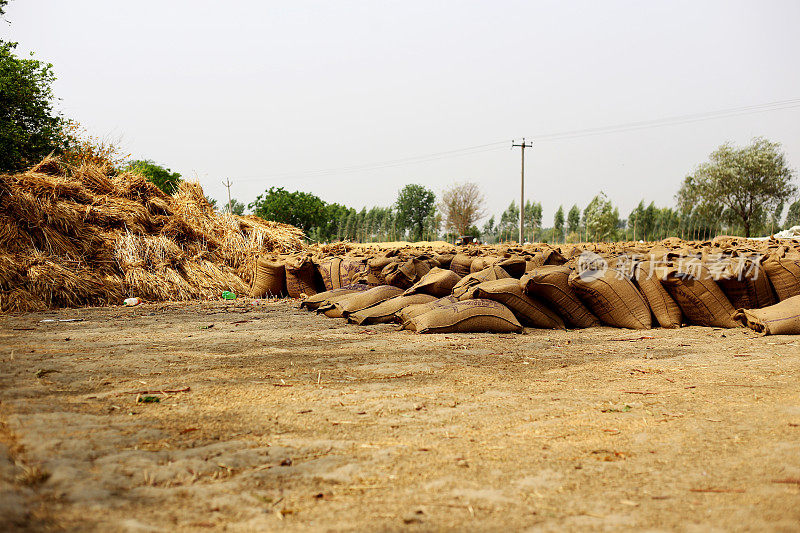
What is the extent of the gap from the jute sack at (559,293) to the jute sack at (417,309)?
71cm

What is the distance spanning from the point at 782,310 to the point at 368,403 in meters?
3.90

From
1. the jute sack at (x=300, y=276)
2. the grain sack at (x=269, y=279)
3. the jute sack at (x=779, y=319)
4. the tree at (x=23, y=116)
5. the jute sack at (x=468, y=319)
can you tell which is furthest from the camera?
the tree at (x=23, y=116)

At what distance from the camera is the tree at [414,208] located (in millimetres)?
42688

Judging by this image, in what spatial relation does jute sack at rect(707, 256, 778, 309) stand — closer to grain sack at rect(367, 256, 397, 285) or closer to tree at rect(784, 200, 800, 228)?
grain sack at rect(367, 256, 397, 285)

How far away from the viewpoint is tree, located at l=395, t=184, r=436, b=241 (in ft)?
140

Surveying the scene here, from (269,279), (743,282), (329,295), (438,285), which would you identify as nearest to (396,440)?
(438,285)

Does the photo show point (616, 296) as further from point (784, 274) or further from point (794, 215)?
point (794, 215)

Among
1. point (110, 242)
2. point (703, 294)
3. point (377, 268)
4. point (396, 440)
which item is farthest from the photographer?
point (110, 242)

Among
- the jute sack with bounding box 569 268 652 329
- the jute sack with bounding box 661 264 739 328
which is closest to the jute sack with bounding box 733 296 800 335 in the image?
the jute sack with bounding box 661 264 739 328

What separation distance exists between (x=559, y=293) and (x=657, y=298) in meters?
Answer: 0.94

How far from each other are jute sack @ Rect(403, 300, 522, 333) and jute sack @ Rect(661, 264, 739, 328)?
5.26ft

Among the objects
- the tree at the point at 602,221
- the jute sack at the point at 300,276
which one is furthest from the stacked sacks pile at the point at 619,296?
the tree at the point at 602,221

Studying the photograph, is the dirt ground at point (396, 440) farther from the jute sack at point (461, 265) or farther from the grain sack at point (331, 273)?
the grain sack at point (331, 273)

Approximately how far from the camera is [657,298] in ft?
17.1
